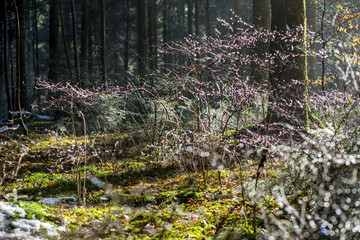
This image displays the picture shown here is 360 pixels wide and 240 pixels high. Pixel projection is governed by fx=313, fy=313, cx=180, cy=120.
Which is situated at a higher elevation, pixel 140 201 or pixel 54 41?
pixel 54 41

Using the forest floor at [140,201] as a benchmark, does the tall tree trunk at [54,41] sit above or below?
above

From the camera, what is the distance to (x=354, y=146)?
2.63 m

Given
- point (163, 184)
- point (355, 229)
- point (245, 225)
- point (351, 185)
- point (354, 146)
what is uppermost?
point (354, 146)

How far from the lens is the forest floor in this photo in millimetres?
3023

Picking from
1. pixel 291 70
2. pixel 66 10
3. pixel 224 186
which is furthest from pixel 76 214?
pixel 66 10

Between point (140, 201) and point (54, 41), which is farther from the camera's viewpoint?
point (54, 41)

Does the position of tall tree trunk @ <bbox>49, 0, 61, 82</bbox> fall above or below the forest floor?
above

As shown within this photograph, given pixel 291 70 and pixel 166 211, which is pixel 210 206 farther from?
pixel 291 70

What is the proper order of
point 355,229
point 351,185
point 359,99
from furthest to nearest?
point 359,99 → point 351,185 → point 355,229

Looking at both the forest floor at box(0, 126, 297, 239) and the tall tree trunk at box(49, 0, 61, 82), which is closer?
the forest floor at box(0, 126, 297, 239)

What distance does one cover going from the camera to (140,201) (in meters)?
4.25

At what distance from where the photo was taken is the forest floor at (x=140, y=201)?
119 inches

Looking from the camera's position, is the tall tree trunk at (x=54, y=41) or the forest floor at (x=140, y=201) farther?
the tall tree trunk at (x=54, y=41)

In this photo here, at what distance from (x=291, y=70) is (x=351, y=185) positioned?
4392 millimetres
